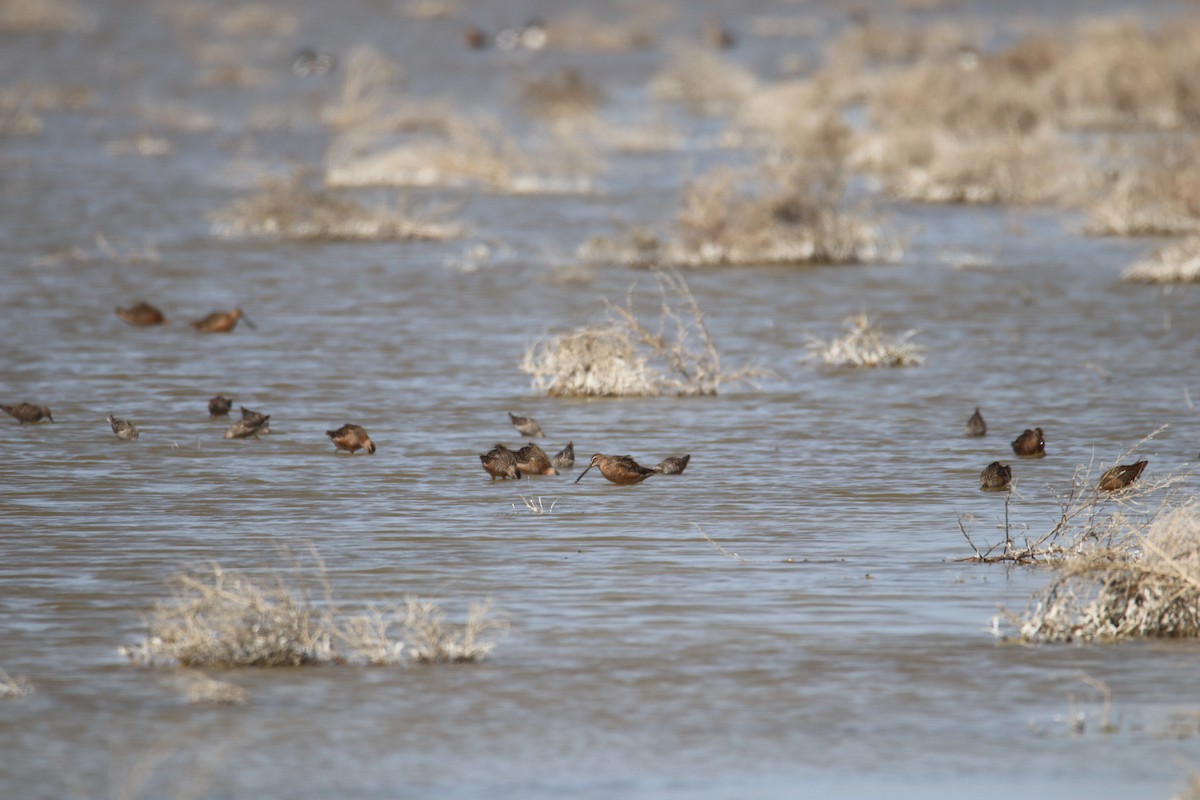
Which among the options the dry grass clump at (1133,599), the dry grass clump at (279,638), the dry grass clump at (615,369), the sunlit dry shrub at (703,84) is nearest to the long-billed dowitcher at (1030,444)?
the dry grass clump at (615,369)

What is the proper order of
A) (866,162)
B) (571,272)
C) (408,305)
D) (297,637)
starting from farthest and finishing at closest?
(866,162) → (571,272) → (408,305) → (297,637)

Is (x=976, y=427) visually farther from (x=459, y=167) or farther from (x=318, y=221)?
(x=459, y=167)

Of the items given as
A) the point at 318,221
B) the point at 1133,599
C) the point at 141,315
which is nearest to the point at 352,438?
the point at 1133,599

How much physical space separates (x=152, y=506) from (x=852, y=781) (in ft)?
20.0

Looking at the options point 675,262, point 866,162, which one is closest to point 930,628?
point 675,262

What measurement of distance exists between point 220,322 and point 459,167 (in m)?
12.9

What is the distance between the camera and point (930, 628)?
28.9 feet

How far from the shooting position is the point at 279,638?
318 inches

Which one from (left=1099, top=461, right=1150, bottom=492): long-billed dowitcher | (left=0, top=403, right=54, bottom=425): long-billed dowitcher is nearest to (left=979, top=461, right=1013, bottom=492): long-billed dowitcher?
(left=1099, top=461, right=1150, bottom=492): long-billed dowitcher

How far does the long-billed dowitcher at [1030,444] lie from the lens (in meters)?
13.1

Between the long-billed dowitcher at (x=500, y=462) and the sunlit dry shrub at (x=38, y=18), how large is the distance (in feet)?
183

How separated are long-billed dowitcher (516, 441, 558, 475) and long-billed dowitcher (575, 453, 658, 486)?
35cm

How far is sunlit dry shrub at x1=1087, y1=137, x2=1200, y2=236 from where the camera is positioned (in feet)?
83.9

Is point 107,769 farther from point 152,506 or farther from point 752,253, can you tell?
point 752,253
